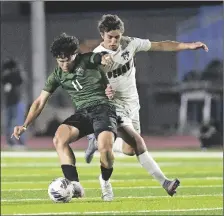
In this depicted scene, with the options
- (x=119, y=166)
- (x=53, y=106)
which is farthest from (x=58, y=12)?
(x=119, y=166)

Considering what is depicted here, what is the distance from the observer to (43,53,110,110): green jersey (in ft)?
21.5

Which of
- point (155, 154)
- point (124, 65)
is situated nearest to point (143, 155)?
point (124, 65)

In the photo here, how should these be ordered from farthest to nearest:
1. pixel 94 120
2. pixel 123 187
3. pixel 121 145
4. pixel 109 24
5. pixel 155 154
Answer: pixel 155 154, pixel 123 187, pixel 121 145, pixel 94 120, pixel 109 24

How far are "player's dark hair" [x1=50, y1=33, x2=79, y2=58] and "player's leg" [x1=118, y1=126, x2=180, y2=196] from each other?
122 centimetres

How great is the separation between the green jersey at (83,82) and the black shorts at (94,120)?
4cm

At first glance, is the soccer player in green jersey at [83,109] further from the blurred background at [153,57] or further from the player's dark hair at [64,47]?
the blurred background at [153,57]

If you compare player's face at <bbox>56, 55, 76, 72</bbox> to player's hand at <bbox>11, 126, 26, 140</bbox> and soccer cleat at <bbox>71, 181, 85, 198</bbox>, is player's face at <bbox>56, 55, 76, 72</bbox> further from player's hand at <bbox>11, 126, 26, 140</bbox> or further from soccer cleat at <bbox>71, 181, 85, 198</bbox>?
soccer cleat at <bbox>71, 181, 85, 198</bbox>

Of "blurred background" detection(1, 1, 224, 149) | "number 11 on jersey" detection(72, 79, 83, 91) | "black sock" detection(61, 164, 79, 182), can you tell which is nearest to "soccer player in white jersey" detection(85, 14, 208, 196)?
"number 11 on jersey" detection(72, 79, 83, 91)

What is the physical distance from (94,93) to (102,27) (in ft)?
1.56

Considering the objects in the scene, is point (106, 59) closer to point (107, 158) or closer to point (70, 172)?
point (107, 158)

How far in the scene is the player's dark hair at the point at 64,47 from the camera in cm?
624

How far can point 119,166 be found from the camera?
12.9 meters

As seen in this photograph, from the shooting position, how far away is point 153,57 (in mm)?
24438

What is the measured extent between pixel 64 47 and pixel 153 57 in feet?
59.9
